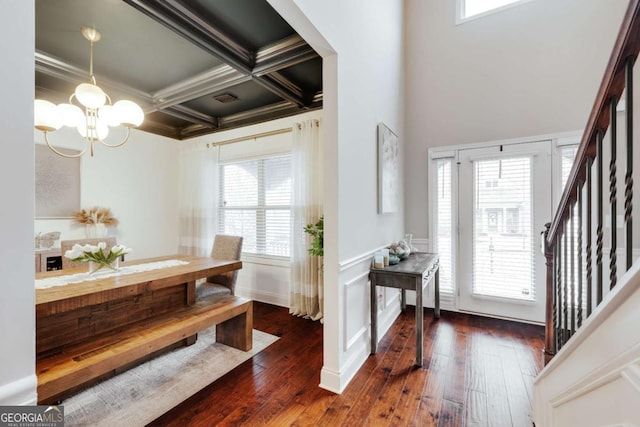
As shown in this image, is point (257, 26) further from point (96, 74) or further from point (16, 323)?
point (16, 323)

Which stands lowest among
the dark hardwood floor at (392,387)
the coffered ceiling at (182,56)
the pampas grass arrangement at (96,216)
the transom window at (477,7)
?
the dark hardwood floor at (392,387)

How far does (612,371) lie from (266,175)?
370 centimetres

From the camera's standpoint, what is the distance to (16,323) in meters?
0.61

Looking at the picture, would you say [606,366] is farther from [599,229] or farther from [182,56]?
[182,56]

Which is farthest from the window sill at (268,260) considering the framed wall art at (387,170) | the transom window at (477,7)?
the transom window at (477,7)

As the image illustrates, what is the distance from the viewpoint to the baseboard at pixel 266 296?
377cm

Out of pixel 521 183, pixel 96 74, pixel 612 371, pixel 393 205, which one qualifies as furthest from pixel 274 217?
pixel 612 371

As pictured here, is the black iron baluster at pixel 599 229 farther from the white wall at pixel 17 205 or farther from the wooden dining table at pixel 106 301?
the wooden dining table at pixel 106 301

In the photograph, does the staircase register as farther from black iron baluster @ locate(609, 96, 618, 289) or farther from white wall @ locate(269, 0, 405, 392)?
white wall @ locate(269, 0, 405, 392)

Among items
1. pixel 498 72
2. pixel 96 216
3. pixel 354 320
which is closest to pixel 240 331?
pixel 354 320

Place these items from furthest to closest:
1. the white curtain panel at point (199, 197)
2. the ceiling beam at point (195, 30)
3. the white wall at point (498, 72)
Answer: the white curtain panel at point (199, 197)
the white wall at point (498, 72)
the ceiling beam at point (195, 30)

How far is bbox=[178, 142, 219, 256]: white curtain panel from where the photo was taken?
432 centimetres

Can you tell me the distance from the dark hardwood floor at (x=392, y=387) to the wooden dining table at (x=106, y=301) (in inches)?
30.4

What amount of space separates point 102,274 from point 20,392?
6.21ft
